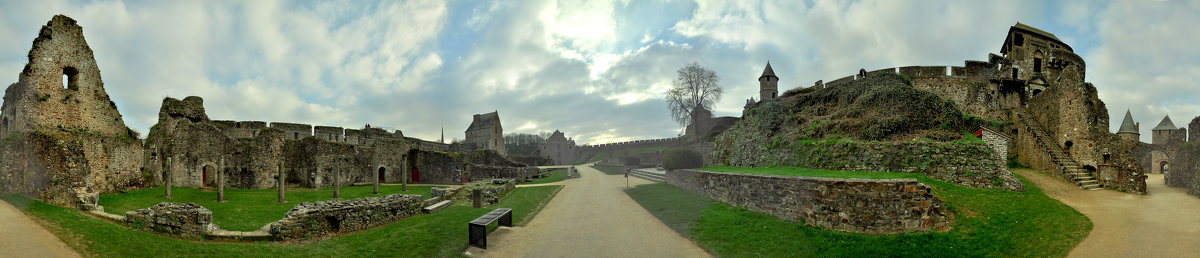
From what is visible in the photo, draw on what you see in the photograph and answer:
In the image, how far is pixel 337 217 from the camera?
10.3m

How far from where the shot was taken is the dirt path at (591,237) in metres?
8.94

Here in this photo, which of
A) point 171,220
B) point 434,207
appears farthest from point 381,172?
point 171,220

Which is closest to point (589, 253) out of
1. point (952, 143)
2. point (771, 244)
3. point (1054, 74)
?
point (771, 244)

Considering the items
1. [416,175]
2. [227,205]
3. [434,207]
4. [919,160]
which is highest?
[919,160]

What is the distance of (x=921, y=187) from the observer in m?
8.06

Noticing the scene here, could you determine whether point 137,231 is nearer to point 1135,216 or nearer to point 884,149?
point 884,149

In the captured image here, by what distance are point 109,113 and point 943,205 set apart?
2700 cm

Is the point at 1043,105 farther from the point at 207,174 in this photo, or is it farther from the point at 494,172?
the point at 207,174

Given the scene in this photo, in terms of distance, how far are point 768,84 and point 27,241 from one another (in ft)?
138

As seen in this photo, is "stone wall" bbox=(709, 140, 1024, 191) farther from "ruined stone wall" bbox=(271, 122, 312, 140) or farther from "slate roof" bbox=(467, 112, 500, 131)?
"slate roof" bbox=(467, 112, 500, 131)

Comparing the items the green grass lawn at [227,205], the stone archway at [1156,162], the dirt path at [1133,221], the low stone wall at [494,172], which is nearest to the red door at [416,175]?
the low stone wall at [494,172]

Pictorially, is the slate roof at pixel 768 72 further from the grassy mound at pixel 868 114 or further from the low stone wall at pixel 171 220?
the low stone wall at pixel 171 220

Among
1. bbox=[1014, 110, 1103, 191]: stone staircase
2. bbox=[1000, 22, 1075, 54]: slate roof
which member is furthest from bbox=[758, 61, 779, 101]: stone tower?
bbox=[1014, 110, 1103, 191]: stone staircase

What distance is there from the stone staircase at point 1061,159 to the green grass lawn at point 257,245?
17.1 metres
